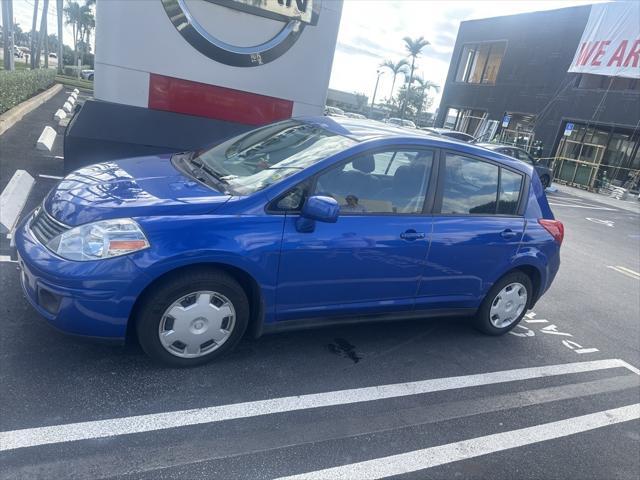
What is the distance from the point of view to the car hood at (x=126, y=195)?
2.80 meters

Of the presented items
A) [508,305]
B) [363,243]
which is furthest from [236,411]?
[508,305]

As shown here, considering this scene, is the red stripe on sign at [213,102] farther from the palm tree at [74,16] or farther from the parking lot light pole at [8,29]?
the palm tree at [74,16]

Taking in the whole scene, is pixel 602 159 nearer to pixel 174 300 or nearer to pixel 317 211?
pixel 317 211

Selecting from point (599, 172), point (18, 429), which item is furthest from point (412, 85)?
point (18, 429)

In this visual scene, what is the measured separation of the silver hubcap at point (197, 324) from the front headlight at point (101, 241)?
44 cm

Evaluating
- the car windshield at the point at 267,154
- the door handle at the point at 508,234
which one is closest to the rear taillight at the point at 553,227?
the door handle at the point at 508,234

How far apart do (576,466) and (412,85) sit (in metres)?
63.1

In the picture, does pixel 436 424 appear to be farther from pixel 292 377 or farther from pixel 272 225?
pixel 272 225

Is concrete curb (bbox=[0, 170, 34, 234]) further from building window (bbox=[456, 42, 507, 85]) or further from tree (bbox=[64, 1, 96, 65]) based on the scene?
tree (bbox=[64, 1, 96, 65])

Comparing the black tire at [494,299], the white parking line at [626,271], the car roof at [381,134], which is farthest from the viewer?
the white parking line at [626,271]

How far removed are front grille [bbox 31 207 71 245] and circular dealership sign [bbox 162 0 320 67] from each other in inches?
122

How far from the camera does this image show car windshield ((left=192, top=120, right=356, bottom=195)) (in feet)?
10.6

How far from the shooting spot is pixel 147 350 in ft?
9.61

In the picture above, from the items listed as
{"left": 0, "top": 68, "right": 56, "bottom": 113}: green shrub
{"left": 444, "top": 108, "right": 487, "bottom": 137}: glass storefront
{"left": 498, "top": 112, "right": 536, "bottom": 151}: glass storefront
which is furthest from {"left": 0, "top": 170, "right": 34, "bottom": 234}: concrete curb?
{"left": 444, "top": 108, "right": 487, "bottom": 137}: glass storefront
